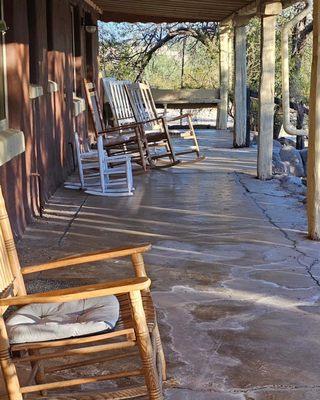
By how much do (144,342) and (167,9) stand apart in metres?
8.02

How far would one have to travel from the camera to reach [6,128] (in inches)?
177

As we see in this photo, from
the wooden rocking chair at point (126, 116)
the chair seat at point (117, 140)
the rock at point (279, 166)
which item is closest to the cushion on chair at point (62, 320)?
the chair seat at point (117, 140)

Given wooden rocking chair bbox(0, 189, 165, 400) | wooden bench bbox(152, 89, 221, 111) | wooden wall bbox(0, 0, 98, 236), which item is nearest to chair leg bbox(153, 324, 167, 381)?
wooden rocking chair bbox(0, 189, 165, 400)

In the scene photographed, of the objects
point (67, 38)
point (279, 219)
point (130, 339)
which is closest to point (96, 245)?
point (279, 219)

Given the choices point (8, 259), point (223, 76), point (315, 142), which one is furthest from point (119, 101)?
point (8, 259)

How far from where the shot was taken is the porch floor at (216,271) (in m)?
2.62

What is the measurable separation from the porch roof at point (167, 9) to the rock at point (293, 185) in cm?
201

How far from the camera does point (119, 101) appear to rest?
8062 mm

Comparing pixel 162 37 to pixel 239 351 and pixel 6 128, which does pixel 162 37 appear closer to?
pixel 6 128

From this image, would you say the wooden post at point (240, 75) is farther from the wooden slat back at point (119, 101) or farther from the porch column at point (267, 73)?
the porch column at point (267, 73)

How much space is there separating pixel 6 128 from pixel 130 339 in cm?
264

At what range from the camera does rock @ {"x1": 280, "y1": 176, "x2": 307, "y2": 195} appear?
22.0ft

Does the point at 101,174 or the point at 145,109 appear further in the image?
the point at 145,109

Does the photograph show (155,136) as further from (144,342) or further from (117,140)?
(144,342)
